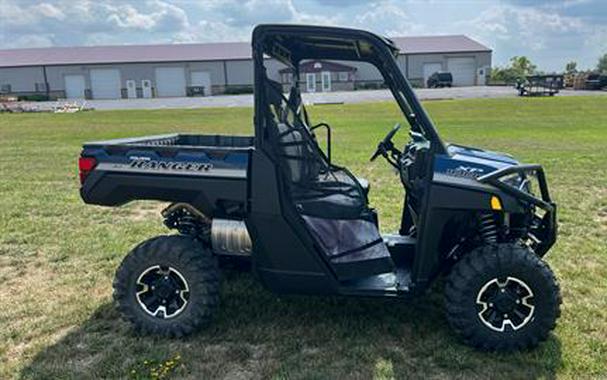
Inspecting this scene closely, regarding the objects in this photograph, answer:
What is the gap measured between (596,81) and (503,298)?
4920cm

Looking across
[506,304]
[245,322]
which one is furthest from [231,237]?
[506,304]

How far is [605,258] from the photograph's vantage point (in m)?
5.35

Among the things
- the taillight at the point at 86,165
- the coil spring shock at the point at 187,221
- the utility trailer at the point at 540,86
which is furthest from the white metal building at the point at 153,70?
the taillight at the point at 86,165

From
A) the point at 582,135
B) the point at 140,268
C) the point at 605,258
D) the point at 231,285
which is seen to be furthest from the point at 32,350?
the point at 582,135

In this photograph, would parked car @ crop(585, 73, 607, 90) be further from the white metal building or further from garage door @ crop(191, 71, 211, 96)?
garage door @ crop(191, 71, 211, 96)

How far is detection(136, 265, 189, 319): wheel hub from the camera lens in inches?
150

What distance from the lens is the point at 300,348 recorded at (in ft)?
11.9

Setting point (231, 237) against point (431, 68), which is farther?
point (431, 68)

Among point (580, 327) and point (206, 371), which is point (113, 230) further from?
point (580, 327)

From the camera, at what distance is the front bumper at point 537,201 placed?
3439 millimetres

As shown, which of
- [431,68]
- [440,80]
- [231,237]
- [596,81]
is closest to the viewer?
[231,237]

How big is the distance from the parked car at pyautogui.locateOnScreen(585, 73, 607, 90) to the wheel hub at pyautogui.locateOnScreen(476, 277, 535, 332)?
48620 millimetres

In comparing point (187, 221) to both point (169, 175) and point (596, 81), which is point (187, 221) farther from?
point (596, 81)

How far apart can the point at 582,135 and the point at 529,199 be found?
14.1 meters
